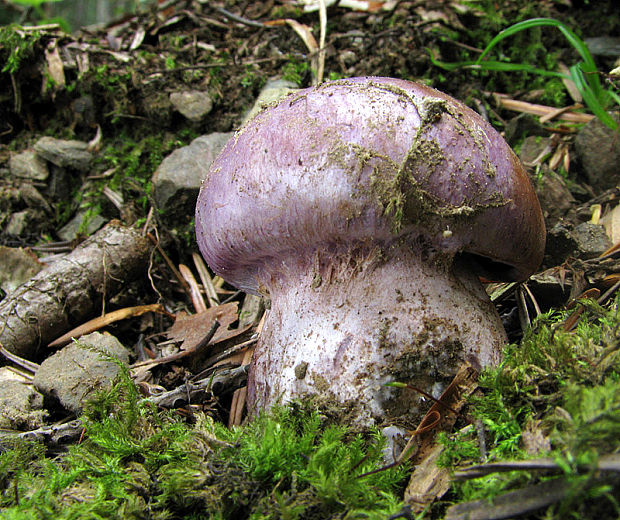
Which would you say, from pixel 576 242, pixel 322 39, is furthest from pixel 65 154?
pixel 576 242

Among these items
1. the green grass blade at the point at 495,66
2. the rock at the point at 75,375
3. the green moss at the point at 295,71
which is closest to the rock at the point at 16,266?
the rock at the point at 75,375

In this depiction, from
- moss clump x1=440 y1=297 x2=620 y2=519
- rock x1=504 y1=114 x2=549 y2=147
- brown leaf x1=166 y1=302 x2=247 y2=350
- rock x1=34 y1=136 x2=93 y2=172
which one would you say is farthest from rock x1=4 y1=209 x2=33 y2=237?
rock x1=504 y1=114 x2=549 y2=147

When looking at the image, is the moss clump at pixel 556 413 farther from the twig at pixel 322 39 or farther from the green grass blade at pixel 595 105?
the twig at pixel 322 39

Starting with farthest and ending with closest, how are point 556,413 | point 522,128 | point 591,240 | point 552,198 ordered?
point 522,128, point 552,198, point 591,240, point 556,413

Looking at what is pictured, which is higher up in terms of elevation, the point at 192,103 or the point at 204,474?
the point at 192,103

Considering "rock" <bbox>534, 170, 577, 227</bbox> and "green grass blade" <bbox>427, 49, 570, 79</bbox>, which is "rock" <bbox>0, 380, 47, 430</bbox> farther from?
"green grass blade" <bbox>427, 49, 570, 79</bbox>

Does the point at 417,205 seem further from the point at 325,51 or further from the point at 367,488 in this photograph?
the point at 325,51

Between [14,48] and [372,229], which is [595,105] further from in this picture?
[14,48]
